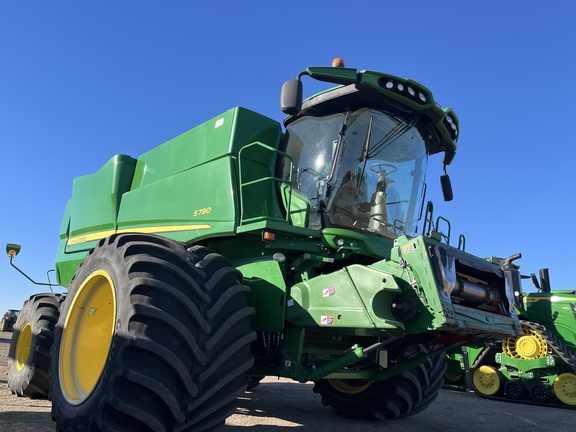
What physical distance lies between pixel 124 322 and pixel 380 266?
75.9 inches

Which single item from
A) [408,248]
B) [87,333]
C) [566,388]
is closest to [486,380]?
[566,388]

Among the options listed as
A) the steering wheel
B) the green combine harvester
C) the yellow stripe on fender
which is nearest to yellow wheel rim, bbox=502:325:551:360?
the green combine harvester

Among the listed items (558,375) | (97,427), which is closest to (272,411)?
(97,427)

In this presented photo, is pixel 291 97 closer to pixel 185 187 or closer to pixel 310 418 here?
pixel 185 187

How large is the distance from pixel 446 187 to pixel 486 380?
7065mm

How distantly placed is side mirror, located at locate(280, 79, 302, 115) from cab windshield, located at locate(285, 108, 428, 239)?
2.50 ft

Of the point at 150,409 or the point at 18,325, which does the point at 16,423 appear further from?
the point at 18,325

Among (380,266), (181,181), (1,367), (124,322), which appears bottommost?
(1,367)

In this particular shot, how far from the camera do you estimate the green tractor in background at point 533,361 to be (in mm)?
10016

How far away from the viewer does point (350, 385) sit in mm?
5676

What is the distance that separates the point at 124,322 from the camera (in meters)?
3.30

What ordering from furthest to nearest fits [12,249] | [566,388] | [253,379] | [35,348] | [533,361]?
[533,361] < [566,388] < [12,249] < [253,379] < [35,348]

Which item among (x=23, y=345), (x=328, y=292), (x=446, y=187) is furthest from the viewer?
(x=23, y=345)

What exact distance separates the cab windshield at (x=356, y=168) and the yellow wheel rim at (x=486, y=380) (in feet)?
24.3
